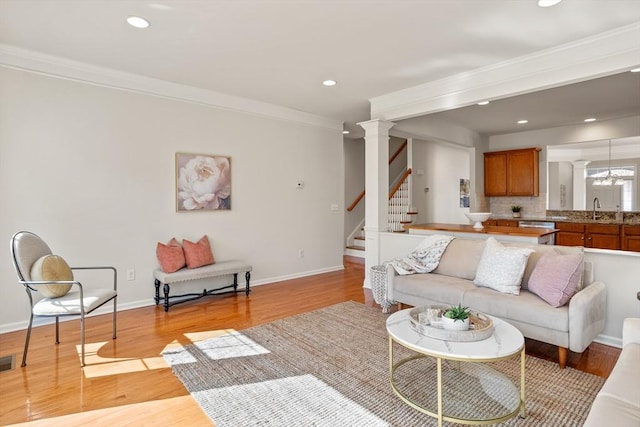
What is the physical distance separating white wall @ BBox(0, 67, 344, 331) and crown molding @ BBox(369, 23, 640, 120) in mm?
1862

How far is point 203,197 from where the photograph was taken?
4484 millimetres

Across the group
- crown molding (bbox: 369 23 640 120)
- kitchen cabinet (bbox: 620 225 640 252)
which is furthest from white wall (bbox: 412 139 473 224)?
crown molding (bbox: 369 23 640 120)

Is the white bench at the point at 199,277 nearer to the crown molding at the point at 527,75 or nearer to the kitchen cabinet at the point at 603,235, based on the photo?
the crown molding at the point at 527,75

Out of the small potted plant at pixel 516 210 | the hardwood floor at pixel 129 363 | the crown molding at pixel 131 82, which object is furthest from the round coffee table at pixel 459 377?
the small potted plant at pixel 516 210

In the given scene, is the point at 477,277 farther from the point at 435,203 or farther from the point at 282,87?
the point at 435,203

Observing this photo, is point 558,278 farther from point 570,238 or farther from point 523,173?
point 523,173

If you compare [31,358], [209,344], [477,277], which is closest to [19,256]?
[31,358]

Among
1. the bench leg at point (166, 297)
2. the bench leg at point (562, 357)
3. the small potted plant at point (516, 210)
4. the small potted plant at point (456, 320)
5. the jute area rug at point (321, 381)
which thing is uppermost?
the small potted plant at point (516, 210)

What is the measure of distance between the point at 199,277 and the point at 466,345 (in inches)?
121

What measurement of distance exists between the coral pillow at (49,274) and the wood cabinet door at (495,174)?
280 inches

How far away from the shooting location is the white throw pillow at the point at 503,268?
289 centimetres

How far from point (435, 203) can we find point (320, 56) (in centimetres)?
514

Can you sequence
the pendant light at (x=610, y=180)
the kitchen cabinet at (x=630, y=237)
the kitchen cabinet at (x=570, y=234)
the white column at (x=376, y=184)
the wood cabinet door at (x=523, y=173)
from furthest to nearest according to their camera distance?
the wood cabinet door at (x=523, y=173)
the pendant light at (x=610, y=180)
the kitchen cabinet at (x=570, y=234)
the kitchen cabinet at (x=630, y=237)
the white column at (x=376, y=184)

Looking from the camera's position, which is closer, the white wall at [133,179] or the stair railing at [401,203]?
the white wall at [133,179]
